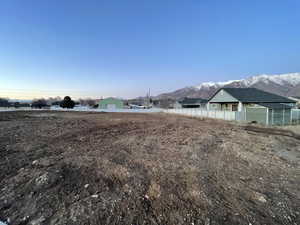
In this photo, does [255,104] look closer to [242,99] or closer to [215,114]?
[242,99]

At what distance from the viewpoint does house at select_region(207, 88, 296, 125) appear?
56.6ft

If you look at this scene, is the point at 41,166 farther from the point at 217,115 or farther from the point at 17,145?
the point at 217,115

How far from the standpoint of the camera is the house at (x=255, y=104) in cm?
1727

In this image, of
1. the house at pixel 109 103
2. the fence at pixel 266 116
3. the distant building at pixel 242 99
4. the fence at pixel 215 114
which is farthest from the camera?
the house at pixel 109 103

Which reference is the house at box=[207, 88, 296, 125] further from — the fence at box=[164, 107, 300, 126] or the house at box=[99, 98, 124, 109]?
the house at box=[99, 98, 124, 109]

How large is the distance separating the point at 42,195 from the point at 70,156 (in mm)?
Result: 1998

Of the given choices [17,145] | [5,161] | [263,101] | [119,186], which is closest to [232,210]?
[119,186]

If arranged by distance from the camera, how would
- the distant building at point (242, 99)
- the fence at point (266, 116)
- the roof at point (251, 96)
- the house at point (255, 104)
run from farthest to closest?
1. the roof at point (251, 96)
2. the distant building at point (242, 99)
3. the house at point (255, 104)
4. the fence at point (266, 116)

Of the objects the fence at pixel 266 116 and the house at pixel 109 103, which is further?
the house at pixel 109 103

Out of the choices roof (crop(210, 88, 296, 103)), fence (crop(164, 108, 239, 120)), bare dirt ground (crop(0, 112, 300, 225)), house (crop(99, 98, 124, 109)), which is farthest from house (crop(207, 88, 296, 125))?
house (crop(99, 98, 124, 109))

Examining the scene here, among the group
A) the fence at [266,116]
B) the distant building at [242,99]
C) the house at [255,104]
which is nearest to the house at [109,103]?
the house at [255,104]

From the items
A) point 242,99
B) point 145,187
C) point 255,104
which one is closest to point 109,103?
point 242,99

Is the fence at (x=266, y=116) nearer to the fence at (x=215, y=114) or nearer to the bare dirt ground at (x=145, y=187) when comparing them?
the fence at (x=215, y=114)

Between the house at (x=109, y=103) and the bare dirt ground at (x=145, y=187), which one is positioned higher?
the house at (x=109, y=103)
